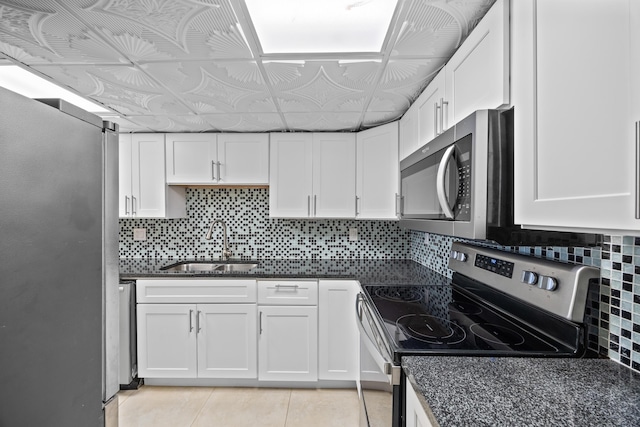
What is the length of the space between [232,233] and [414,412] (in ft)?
7.76

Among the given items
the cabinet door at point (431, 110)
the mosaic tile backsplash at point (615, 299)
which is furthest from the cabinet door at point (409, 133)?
the mosaic tile backsplash at point (615, 299)

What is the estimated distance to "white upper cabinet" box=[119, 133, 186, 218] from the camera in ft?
8.81

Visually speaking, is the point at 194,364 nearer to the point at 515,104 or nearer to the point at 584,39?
the point at 515,104

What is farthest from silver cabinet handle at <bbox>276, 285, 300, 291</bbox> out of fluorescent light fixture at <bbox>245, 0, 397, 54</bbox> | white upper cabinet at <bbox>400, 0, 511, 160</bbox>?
fluorescent light fixture at <bbox>245, 0, 397, 54</bbox>

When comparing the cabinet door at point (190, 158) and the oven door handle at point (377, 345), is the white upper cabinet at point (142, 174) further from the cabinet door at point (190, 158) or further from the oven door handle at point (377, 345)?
the oven door handle at point (377, 345)

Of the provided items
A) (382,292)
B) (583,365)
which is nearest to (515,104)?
(583,365)

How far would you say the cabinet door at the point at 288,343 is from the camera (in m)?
2.30

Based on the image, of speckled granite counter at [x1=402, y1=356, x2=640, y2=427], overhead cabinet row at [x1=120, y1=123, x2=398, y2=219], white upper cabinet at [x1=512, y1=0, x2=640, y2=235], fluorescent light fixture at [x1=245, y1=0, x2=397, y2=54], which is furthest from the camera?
overhead cabinet row at [x1=120, y1=123, x2=398, y2=219]

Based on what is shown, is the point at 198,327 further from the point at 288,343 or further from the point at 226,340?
the point at 288,343

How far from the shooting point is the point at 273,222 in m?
2.94

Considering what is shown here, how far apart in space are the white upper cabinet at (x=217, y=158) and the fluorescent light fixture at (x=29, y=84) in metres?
0.73

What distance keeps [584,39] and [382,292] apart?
4.69 ft

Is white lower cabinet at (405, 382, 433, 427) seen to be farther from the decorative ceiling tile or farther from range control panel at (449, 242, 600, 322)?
the decorative ceiling tile

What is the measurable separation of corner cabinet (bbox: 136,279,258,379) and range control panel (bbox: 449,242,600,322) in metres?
1.53
